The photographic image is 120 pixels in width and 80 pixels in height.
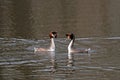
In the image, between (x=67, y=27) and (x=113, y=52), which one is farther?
(x=67, y=27)

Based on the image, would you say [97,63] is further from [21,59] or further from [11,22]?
[11,22]

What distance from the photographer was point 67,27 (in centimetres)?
3647

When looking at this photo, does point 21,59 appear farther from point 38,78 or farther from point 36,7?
point 36,7

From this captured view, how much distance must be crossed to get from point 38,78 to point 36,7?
31720mm

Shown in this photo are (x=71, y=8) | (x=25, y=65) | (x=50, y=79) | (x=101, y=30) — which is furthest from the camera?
(x=71, y=8)

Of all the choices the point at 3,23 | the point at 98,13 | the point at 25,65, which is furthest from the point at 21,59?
the point at 98,13

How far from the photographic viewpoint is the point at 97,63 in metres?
24.6

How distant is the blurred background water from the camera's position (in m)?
22.8

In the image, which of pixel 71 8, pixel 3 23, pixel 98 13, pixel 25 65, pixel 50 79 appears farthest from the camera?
pixel 71 8

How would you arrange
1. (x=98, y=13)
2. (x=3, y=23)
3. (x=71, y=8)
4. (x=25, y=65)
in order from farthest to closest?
(x=71, y=8) < (x=98, y=13) < (x=3, y=23) < (x=25, y=65)

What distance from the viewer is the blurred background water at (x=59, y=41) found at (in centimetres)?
2278

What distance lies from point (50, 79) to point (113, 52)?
6.50 meters

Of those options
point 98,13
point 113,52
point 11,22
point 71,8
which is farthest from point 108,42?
point 71,8

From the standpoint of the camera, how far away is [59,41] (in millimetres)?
31203
